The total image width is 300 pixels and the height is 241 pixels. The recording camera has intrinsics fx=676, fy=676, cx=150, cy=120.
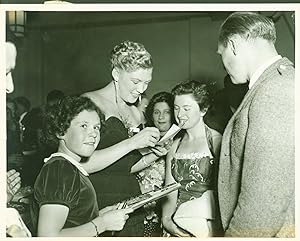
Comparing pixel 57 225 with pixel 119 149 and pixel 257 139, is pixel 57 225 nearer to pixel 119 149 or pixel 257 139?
pixel 119 149

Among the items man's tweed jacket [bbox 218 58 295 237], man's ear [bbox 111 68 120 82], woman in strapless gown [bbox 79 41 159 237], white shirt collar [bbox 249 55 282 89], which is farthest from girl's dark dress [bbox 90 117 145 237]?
white shirt collar [bbox 249 55 282 89]

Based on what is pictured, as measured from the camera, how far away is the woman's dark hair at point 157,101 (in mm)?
1759

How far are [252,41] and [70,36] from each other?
1.55ft

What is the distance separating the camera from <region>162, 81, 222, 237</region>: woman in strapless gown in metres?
→ 1.76

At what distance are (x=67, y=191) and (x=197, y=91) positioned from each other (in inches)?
16.7

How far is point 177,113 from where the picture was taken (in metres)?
1.76

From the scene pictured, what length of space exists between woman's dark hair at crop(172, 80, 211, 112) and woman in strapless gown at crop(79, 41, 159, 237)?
8 centimetres

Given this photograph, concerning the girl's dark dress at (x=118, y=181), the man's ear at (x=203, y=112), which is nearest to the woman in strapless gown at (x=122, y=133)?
the girl's dark dress at (x=118, y=181)

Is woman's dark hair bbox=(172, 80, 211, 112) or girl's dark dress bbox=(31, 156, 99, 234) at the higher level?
woman's dark hair bbox=(172, 80, 211, 112)

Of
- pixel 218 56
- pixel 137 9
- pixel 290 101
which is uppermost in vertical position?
pixel 137 9

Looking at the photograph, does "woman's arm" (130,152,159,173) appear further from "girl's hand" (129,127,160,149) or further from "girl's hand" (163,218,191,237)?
"girl's hand" (163,218,191,237)

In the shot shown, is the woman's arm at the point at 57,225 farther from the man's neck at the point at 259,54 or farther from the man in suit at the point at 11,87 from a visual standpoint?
the man's neck at the point at 259,54
